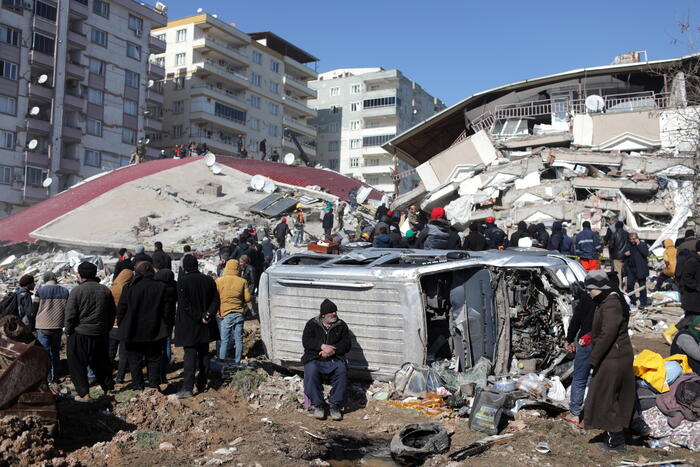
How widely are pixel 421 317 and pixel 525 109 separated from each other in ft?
71.8

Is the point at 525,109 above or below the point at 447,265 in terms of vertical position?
above

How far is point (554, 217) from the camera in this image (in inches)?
722

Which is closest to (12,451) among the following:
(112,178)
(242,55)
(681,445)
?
(681,445)

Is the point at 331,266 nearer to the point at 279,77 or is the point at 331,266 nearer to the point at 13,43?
the point at 13,43

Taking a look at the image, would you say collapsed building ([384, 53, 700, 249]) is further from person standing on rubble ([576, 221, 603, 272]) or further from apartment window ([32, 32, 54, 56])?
apartment window ([32, 32, 54, 56])

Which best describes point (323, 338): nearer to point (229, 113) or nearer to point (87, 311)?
point (87, 311)

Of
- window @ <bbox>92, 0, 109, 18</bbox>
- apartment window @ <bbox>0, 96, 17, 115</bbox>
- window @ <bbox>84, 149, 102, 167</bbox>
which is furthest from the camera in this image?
window @ <bbox>92, 0, 109, 18</bbox>

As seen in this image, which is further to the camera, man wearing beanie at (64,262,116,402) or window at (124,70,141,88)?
window at (124,70,141,88)

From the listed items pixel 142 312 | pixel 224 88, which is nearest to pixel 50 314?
pixel 142 312

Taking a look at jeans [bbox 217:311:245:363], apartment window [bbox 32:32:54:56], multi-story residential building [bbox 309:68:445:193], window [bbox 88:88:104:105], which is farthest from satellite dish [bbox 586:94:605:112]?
multi-story residential building [bbox 309:68:445:193]

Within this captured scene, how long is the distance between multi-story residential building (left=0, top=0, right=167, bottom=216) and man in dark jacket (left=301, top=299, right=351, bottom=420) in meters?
42.3

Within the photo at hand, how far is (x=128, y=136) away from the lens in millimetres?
52094

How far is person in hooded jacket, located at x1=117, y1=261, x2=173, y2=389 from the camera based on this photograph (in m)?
7.13

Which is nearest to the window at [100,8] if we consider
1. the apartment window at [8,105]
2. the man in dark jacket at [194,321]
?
the apartment window at [8,105]
